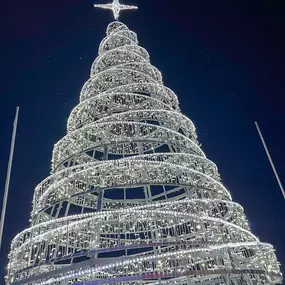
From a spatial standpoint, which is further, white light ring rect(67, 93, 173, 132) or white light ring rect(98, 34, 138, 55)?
white light ring rect(98, 34, 138, 55)

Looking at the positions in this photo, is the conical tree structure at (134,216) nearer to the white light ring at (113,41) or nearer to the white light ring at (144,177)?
the white light ring at (144,177)

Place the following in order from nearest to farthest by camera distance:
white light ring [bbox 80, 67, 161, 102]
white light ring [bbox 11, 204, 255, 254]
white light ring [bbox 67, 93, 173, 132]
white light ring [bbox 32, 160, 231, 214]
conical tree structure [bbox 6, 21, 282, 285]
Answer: conical tree structure [bbox 6, 21, 282, 285], white light ring [bbox 11, 204, 255, 254], white light ring [bbox 32, 160, 231, 214], white light ring [bbox 67, 93, 173, 132], white light ring [bbox 80, 67, 161, 102]

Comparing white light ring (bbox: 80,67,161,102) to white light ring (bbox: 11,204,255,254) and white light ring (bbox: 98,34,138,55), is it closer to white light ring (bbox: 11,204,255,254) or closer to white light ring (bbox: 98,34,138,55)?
white light ring (bbox: 98,34,138,55)

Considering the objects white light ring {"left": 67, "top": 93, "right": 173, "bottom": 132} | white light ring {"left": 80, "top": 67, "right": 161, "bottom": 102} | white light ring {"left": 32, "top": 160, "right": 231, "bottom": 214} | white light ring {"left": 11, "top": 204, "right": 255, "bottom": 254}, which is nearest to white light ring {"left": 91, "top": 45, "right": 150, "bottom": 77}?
white light ring {"left": 80, "top": 67, "right": 161, "bottom": 102}

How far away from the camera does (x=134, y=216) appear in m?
10.1

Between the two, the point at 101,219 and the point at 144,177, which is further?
the point at 144,177

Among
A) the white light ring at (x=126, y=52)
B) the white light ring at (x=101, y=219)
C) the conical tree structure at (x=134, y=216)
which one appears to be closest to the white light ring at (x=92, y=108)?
the conical tree structure at (x=134, y=216)

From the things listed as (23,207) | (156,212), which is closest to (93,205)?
(156,212)

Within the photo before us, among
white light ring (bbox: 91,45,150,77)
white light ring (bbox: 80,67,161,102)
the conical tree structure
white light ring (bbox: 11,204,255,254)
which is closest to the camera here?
the conical tree structure

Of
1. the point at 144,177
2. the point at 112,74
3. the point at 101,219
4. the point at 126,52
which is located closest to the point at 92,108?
the point at 112,74

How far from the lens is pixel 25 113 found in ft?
110

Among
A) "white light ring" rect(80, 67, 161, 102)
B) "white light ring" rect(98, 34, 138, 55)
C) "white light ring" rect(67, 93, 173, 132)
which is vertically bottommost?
"white light ring" rect(67, 93, 173, 132)

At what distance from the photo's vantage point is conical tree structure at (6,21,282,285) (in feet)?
30.6

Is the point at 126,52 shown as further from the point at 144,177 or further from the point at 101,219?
the point at 101,219
